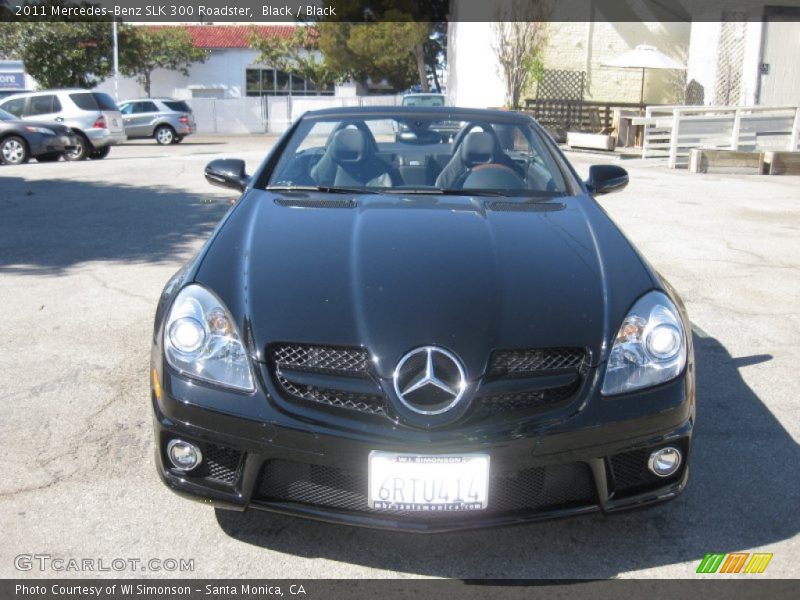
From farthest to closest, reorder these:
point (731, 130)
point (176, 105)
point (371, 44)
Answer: point (371, 44), point (176, 105), point (731, 130)

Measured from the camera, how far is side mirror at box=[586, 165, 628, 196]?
439 centimetres

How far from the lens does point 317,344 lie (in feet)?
8.84

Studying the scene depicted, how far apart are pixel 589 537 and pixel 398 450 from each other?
0.88 metres

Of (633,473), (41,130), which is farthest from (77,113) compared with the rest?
(633,473)

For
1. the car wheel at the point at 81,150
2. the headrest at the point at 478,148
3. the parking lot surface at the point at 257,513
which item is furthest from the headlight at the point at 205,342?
the car wheel at the point at 81,150

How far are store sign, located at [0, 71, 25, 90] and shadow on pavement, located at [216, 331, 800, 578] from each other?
28982mm

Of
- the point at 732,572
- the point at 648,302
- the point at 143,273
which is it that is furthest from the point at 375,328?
the point at 143,273

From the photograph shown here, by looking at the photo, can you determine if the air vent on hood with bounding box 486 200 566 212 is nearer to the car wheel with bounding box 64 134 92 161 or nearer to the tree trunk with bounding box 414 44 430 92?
the car wheel with bounding box 64 134 92 161

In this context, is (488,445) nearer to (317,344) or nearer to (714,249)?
(317,344)

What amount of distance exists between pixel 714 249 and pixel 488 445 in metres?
6.30

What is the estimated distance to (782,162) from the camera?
15359mm

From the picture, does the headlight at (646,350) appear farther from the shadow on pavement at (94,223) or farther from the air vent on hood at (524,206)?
the shadow on pavement at (94,223)

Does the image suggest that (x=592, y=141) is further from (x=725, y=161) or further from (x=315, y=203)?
(x=315, y=203)

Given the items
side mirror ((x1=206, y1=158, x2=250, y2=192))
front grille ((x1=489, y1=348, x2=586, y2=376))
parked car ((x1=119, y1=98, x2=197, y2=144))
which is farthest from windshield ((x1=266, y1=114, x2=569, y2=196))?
parked car ((x1=119, y1=98, x2=197, y2=144))
